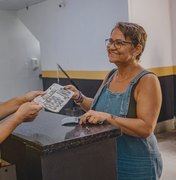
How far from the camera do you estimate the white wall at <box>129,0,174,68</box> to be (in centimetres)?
415

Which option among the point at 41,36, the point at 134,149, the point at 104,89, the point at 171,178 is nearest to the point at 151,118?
the point at 134,149

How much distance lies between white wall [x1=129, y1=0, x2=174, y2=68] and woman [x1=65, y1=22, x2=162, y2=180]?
8.72 feet

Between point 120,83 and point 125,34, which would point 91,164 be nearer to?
point 120,83

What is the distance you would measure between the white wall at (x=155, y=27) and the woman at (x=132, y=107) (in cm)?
266

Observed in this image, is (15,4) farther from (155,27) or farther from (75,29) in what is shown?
(155,27)

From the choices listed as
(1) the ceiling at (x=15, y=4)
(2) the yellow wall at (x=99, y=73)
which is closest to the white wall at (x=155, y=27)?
(2) the yellow wall at (x=99, y=73)

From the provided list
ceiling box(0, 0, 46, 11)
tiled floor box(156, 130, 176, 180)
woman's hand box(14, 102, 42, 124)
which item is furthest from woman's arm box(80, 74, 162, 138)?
ceiling box(0, 0, 46, 11)

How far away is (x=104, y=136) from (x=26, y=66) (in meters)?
5.64

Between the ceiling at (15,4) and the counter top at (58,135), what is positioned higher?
the ceiling at (15,4)

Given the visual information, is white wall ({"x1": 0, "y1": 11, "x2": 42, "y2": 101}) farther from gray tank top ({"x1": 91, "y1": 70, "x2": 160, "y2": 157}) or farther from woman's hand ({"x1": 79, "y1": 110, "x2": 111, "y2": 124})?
woman's hand ({"x1": 79, "y1": 110, "x2": 111, "y2": 124})

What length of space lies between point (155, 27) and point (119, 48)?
10.3ft

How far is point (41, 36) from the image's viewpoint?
5.82 meters

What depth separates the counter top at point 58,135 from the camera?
3.05 ft

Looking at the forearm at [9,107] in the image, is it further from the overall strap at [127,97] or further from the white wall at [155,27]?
the white wall at [155,27]
